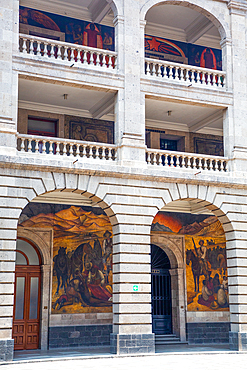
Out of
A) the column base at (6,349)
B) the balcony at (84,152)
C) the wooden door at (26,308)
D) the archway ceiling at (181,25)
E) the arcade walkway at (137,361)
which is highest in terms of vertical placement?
the archway ceiling at (181,25)

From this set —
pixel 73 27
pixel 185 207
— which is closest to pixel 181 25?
pixel 73 27

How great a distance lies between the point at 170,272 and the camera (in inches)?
843

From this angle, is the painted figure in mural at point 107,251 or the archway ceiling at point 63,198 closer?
the archway ceiling at point 63,198

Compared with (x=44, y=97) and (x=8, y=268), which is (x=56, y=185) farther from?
(x=44, y=97)

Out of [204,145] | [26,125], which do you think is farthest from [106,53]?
[204,145]

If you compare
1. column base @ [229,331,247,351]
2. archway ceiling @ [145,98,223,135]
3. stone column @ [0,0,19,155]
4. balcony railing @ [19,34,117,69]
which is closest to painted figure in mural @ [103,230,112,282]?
archway ceiling @ [145,98,223,135]

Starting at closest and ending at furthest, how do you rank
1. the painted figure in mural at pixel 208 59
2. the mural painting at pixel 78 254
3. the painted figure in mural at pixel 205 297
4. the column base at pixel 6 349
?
the column base at pixel 6 349
the mural painting at pixel 78 254
the painted figure in mural at pixel 205 297
the painted figure in mural at pixel 208 59

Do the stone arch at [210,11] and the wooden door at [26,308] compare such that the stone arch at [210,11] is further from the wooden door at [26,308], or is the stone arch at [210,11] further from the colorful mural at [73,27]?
the wooden door at [26,308]

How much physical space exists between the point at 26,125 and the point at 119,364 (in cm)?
931

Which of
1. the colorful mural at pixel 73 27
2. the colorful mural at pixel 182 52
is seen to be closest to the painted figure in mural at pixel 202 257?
the colorful mural at pixel 182 52

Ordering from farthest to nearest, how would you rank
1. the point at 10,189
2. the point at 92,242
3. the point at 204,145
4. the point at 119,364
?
the point at 204,145, the point at 92,242, the point at 10,189, the point at 119,364

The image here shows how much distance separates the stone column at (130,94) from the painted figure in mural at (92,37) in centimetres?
268

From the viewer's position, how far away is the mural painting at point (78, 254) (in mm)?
18609

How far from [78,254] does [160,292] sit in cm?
432
